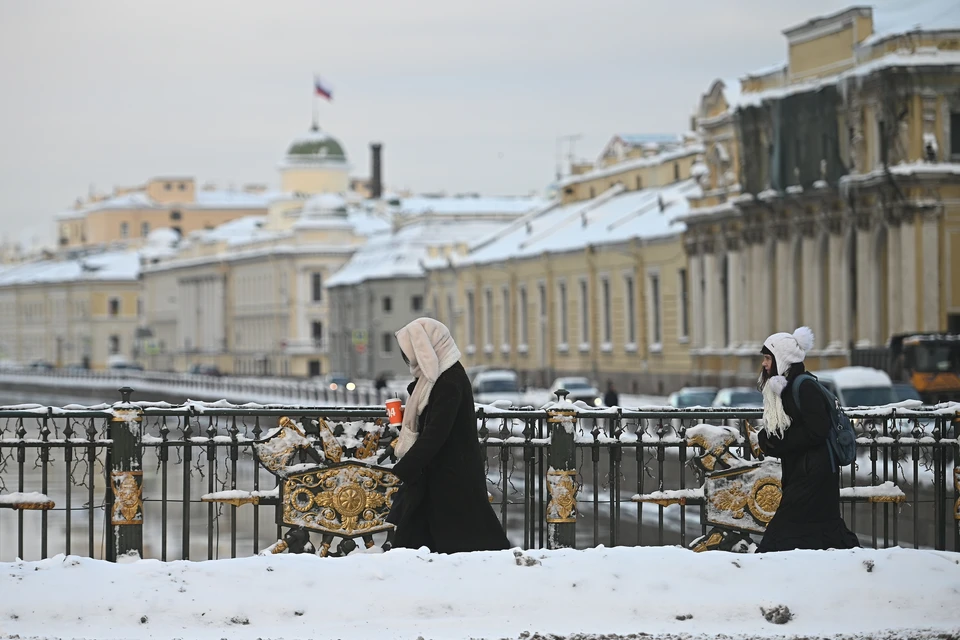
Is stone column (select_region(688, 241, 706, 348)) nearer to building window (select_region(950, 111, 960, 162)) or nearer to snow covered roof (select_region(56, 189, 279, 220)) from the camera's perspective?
building window (select_region(950, 111, 960, 162))

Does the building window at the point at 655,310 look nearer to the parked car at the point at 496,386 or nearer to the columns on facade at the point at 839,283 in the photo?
the parked car at the point at 496,386

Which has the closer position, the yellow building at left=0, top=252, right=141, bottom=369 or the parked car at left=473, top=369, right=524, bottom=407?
the parked car at left=473, top=369, right=524, bottom=407

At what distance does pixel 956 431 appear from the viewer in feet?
42.3

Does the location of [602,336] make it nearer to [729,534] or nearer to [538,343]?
[538,343]

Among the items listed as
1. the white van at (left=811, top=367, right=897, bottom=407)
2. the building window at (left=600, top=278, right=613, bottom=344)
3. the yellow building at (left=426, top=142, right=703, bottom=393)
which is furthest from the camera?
the building window at (left=600, top=278, right=613, bottom=344)

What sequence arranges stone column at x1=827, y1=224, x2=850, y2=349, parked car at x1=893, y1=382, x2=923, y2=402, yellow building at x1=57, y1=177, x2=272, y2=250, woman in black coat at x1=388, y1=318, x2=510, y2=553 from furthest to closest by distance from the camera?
yellow building at x1=57, y1=177, x2=272, y2=250 < stone column at x1=827, y1=224, x2=850, y2=349 < parked car at x1=893, y1=382, x2=923, y2=402 < woman in black coat at x1=388, y1=318, x2=510, y2=553

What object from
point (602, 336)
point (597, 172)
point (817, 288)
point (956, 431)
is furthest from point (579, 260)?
point (956, 431)

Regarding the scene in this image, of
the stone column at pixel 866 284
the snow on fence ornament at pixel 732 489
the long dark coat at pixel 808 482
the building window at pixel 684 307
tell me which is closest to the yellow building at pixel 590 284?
the building window at pixel 684 307

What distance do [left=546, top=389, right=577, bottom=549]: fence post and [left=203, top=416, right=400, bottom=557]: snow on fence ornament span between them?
0.95 metres

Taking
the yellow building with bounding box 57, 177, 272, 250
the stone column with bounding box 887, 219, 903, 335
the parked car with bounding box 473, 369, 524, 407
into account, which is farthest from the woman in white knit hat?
the yellow building with bounding box 57, 177, 272, 250

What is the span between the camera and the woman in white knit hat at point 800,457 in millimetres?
11102

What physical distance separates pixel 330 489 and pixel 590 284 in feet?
183

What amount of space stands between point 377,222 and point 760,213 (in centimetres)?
7077

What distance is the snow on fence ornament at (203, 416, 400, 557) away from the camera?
39.9 feet
